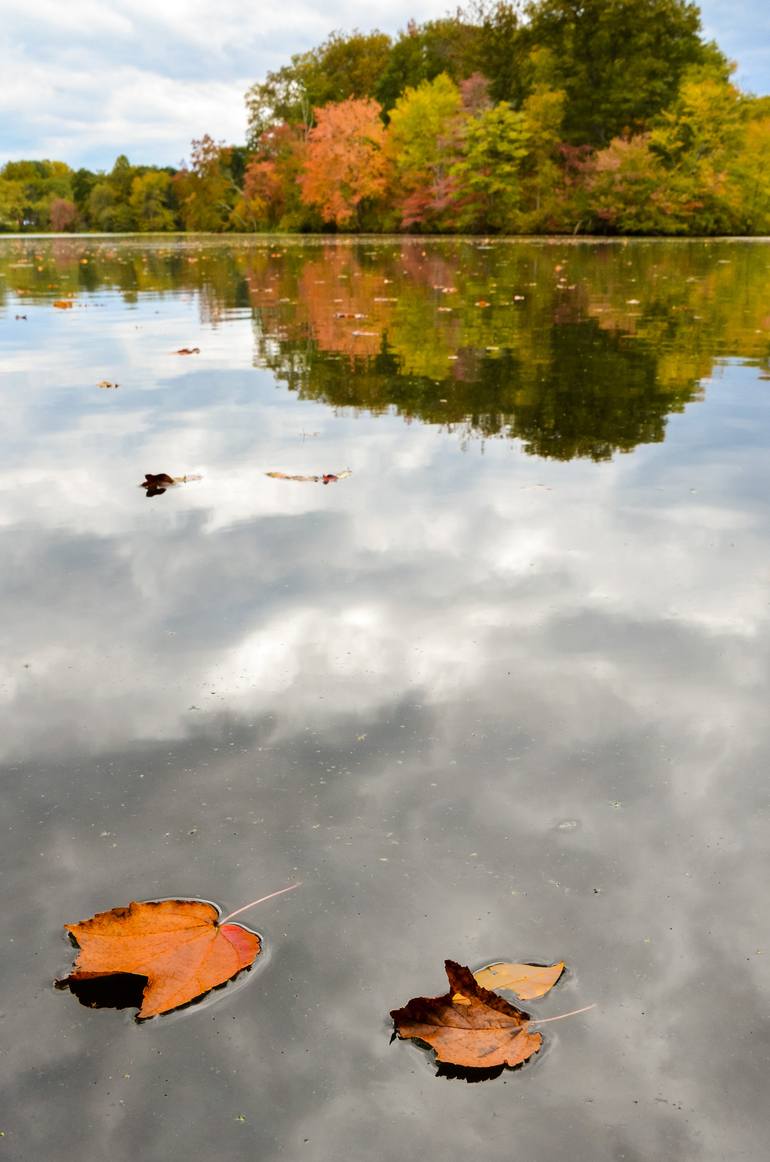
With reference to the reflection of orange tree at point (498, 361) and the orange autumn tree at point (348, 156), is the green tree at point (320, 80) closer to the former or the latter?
the orange autumn tree at point (348, 156)

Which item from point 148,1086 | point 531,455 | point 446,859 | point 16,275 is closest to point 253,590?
point 446,859

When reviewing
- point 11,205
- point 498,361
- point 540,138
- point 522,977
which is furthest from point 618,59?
point 11,205

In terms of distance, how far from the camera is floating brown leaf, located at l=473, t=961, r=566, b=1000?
1207 mm

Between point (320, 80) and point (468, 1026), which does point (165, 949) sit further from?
point (320, 80)

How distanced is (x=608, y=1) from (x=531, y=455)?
42.8m

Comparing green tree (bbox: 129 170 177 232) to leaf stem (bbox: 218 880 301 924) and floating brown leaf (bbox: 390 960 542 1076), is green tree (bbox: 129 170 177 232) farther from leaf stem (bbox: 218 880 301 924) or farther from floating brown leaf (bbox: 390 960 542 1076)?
floating brown leaf (bbox: 390 960 542 1076)

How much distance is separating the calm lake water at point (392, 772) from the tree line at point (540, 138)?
32.4 metres

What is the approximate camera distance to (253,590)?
2.47m

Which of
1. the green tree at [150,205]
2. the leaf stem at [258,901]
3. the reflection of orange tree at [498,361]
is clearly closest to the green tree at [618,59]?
the reflection of orange tree at [498,361]

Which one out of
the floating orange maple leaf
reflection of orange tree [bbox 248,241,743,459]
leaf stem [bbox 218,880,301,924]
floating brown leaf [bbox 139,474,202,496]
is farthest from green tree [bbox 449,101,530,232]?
the floating orange maple leaf

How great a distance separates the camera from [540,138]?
36.2 metres

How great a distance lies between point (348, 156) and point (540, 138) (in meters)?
9.30

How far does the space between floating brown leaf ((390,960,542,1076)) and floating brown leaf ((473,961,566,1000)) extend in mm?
32

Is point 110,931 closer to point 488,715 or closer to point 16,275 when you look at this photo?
point 488,715
